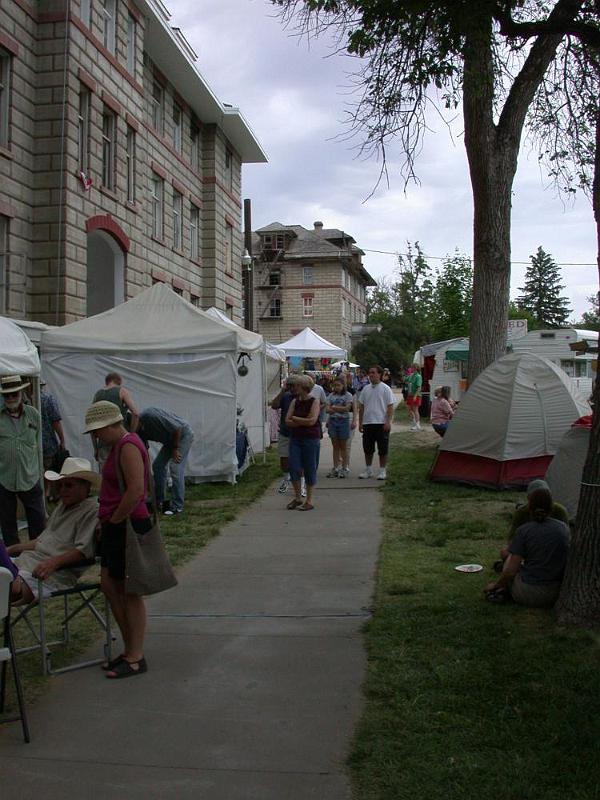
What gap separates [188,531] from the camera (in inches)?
377

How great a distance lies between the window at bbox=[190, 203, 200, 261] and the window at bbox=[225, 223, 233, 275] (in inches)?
97.7

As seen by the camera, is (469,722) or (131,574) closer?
(469,722)

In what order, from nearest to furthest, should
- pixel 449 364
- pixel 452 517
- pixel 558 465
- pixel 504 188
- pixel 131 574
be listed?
pixel 131 574, pixel 558 465, pixel 452 517, pixel 504 188, pixel 449 364

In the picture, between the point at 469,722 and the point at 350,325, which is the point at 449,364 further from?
the point at 350,325

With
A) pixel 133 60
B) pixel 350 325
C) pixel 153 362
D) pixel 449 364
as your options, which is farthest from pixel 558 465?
pixel 350 325

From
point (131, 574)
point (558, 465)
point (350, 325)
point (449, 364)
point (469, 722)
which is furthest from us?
point (350, 325)

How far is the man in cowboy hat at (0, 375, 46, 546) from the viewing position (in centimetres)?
812

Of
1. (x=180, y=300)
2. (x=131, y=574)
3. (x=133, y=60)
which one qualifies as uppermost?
(x=133, y=60)

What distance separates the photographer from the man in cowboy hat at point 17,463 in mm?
8117

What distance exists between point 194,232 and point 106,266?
297 inches

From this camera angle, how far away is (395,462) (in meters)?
16.1

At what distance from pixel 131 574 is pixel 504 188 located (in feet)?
37.0

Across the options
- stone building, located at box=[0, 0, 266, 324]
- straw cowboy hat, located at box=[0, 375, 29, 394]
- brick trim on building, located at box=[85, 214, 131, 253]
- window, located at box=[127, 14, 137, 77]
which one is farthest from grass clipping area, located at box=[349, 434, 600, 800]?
window, located at box=[127, 14, 137, 77]

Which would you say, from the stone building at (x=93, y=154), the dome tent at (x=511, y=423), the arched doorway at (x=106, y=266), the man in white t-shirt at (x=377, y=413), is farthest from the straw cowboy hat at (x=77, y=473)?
the arched doorway at (x=106, y=266)
